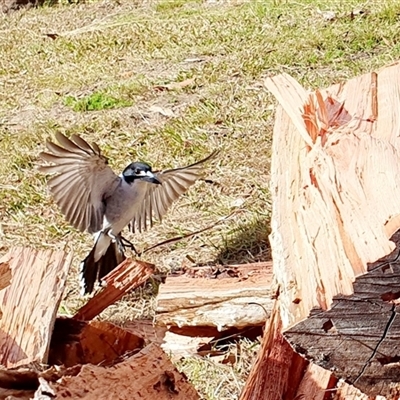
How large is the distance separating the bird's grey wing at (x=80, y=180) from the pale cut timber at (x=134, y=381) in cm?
127

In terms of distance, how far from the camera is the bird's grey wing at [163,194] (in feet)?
14.6

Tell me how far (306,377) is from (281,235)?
17.1 inches

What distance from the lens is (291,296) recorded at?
2.51 meters

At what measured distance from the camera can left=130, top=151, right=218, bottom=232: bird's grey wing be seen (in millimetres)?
4449

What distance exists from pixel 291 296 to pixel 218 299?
2.66 ft

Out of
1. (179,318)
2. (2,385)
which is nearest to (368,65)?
(179,318)

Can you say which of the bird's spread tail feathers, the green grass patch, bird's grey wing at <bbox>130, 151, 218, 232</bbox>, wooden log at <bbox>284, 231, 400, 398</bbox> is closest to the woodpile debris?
wooden log at <bbox>284, 231, 400, 398</bbox>

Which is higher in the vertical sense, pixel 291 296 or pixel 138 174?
pixel 138 174

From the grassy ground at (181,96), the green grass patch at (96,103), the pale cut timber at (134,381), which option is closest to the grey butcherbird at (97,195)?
the grassy ground at (181,96)

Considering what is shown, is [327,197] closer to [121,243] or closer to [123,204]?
[123,204]

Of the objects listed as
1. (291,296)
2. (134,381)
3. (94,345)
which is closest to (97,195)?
(94,345)

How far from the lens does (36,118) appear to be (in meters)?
6.41

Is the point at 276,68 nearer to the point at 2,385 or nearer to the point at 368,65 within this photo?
the point at 368,65

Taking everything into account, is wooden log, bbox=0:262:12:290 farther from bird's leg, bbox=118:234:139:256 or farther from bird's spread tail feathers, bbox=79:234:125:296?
bird's leg, bbox=118:234:139:256
